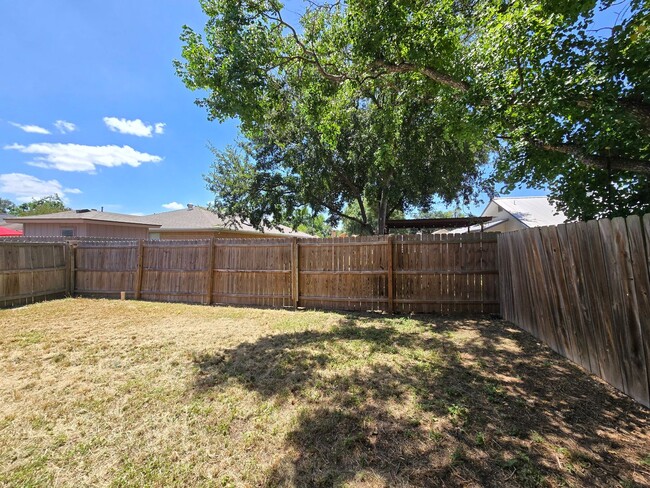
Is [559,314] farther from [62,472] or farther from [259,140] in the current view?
[259,140]

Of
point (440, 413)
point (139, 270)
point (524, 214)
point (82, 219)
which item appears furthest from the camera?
point (82, 219)

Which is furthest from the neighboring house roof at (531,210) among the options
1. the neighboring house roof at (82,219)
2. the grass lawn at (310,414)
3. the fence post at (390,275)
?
the neighboring house roof at (82,219)

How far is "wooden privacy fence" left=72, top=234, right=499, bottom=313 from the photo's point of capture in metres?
6.87

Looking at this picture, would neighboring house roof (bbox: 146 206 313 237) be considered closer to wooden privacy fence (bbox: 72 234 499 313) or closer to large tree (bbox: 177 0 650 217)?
wooden privacy fence (bbox: 72 234 499 313)

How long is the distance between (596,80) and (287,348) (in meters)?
6.07

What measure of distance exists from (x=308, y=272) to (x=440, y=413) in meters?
5.48

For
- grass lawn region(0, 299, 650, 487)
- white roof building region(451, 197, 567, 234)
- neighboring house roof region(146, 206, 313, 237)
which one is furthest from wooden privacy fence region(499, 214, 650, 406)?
neighboring house roof region(146, 206, 313, 237)

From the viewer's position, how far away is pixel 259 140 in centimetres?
1425

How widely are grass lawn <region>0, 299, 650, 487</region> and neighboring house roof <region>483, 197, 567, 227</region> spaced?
10.5 meters

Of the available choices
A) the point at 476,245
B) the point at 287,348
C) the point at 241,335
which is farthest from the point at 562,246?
the point at 241,335

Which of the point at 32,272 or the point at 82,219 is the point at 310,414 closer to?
the point at 32,272

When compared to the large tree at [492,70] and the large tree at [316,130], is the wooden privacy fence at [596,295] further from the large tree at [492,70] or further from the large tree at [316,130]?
the large tree at [316,130]

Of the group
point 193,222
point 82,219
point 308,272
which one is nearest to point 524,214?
point 308,272

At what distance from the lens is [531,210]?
1484 centimetres
